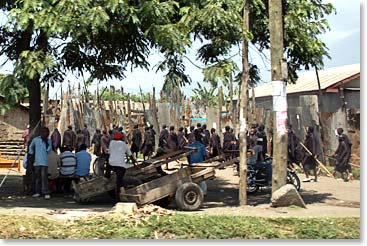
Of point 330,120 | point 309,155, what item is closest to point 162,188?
point 309,155

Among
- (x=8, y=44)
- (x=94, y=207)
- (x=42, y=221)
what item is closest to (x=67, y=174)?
(x=94, y=207)

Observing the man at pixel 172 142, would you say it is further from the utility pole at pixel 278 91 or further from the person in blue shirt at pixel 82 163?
the utility pole at pixel 278 91

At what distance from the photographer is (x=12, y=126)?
83.9ft

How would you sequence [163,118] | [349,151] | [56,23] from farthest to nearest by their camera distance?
1. [163,118]
2. [349,151]
3. [56,23]

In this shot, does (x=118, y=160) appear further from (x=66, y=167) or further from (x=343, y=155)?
(x=343, y=155)

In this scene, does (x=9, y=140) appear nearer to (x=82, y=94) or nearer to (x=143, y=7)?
(x=82, y=94)

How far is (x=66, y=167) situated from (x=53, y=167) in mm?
425

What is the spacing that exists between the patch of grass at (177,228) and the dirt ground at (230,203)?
116cm

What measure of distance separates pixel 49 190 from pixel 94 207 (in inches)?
87.6

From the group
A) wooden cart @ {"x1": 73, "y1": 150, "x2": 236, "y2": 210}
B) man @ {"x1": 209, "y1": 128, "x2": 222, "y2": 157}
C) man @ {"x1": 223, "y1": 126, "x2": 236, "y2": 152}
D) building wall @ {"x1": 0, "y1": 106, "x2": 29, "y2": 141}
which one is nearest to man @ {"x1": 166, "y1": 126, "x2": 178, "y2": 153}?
man @ {"x1": 209, "y1": 128, "x2": 222, "y2": 157}

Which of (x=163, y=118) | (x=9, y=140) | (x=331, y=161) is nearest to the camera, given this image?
(x=331, y=161)

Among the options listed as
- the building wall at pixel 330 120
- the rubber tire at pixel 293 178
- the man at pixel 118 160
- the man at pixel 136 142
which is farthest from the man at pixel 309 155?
the man at pixel 136 142

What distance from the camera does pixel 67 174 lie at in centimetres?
1352

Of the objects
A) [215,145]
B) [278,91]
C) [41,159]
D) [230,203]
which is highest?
[278,91]
